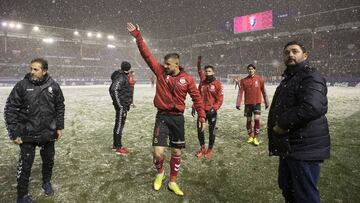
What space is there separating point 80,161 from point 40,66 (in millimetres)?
2422

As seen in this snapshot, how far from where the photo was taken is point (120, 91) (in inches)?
221

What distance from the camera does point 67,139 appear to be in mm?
6887

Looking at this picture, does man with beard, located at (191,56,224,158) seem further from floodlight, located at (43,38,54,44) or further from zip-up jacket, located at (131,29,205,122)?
floodlight, located at (43,38,54,44)

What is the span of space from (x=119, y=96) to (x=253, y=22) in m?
42.9

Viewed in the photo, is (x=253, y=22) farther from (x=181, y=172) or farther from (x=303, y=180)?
(x=303, y=180)

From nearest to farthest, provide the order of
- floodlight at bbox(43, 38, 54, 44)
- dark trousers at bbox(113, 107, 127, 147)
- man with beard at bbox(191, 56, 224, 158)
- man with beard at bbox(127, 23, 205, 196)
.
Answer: man with beard at bbox(127, 23, 205, 196) < man with beard at bbox(191, 56, 224, 158) < dark trousers at bbox(113, 107, 127, 147) < floodlight at bbox(43, 38, 54, 44)

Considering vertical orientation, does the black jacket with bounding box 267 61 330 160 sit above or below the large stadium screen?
below

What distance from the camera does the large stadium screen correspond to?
41344mm

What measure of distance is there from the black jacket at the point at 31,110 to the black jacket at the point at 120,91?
2.00 meters

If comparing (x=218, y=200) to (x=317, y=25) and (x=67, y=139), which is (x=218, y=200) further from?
(x=317, y=25)

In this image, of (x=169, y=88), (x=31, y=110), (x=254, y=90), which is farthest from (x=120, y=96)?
(x=254, y=90)

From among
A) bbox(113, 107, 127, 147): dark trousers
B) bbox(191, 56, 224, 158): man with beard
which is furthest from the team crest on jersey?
bbox(113, 107, 127, 147): dark trousers

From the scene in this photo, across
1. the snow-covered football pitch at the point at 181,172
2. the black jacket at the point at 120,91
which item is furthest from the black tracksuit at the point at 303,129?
the black jacket at the point at 120,91

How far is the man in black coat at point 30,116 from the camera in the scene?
3.29 metres
